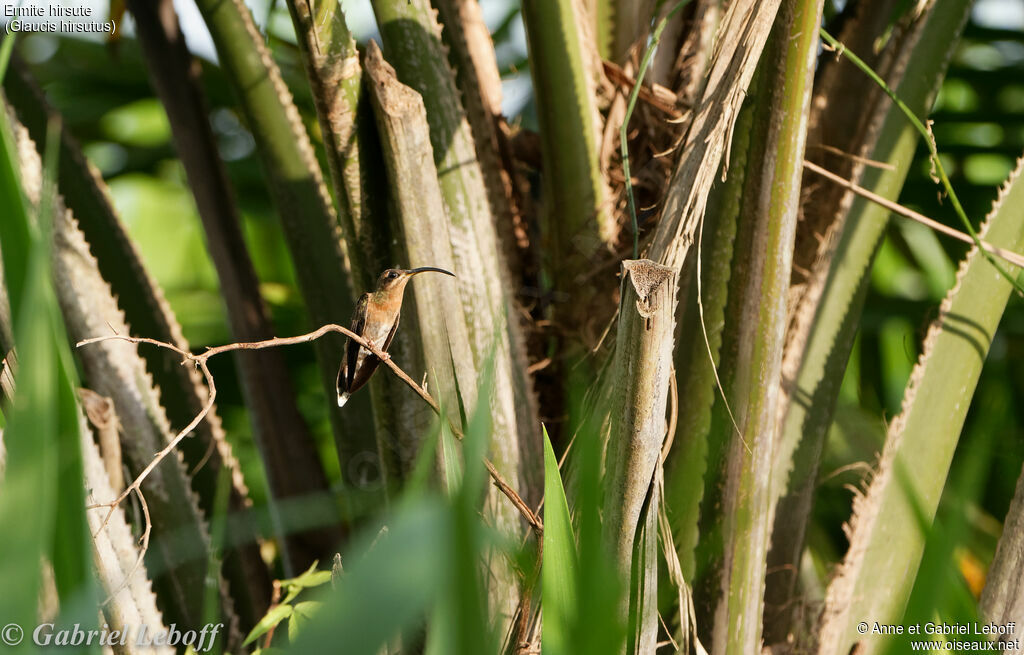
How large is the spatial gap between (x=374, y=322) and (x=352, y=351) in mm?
106

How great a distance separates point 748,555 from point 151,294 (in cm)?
88

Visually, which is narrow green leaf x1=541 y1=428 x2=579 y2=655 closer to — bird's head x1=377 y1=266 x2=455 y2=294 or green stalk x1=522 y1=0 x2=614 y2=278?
bird's head x1=377 y1=266 x2=455 y2=294

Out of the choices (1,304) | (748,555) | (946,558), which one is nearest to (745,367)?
Result: (748,555)

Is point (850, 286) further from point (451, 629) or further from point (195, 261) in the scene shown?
point (195, 261)

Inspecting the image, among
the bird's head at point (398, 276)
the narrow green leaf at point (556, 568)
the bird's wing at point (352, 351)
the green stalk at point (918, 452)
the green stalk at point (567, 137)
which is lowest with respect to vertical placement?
the green stalk at point (918, 452)

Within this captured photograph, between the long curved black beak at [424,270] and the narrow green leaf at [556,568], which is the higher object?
the long curved black beak at [424,270]

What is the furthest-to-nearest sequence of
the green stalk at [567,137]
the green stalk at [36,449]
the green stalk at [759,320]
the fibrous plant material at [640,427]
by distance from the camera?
the green stalk at [567,137], the green stalk at [759,320], the fibrous plant material at [640,427], the green stalk at [36,449]

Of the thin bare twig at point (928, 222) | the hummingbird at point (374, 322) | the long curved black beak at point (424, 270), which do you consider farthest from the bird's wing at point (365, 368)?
the thin bare twig at point (928, 222)

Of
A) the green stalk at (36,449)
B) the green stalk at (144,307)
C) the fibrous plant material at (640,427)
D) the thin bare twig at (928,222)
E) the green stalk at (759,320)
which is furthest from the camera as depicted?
the green stalk at (144,307)

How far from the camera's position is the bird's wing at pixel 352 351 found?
2.93ft

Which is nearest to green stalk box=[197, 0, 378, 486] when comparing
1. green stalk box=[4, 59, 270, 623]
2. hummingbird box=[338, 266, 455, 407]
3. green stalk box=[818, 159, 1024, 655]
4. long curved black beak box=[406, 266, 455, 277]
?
hummingbird box=[338, 266, 455, 407]

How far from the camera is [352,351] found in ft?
3.23

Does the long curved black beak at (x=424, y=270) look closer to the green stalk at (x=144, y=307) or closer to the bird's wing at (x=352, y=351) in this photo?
the bird's wing at (x=352, y=351)

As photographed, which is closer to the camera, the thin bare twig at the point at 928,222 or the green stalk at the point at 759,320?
the green stalk at the point at 759,320
